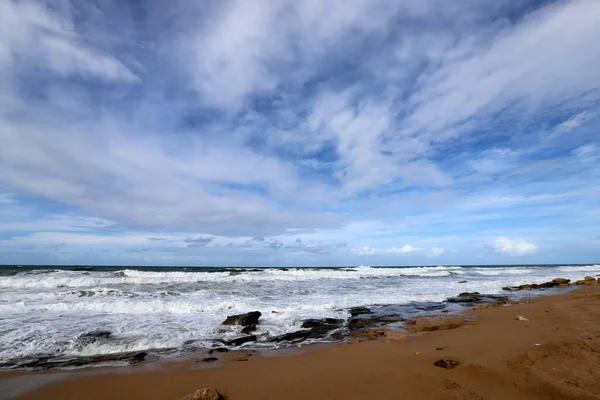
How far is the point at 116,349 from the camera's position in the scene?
6984 millimetres

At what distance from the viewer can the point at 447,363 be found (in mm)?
5102

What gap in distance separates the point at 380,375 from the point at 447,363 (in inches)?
44.8

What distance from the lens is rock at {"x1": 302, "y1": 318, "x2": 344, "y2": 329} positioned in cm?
935

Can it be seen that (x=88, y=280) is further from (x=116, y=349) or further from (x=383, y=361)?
(x=383, y=361)

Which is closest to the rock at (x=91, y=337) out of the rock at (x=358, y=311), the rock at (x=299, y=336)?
the rock at (x=299, y=336)

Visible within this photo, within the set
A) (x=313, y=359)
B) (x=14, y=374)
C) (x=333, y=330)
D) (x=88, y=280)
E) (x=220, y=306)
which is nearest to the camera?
(x=14, y=374)

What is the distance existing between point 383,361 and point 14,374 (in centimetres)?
639

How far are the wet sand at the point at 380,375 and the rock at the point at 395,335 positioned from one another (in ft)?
1.56

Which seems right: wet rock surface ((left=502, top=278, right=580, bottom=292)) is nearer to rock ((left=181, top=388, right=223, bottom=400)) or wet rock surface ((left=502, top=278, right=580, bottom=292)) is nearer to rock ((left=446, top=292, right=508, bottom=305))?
rock ((left=446, top=292, right=508, bottom=305))

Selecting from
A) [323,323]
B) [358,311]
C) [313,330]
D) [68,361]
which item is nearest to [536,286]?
[358,311]

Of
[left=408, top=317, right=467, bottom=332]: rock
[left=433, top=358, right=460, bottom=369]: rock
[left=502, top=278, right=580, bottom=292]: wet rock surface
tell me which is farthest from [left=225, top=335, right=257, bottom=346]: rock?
[left=502, top=278, right=580, bottom=292]: wet rock surface

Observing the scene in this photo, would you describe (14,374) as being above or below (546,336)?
below

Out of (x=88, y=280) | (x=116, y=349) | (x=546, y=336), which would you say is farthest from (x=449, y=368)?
(x=88, y=280)

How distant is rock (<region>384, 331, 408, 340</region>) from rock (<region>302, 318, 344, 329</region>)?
184 cm
